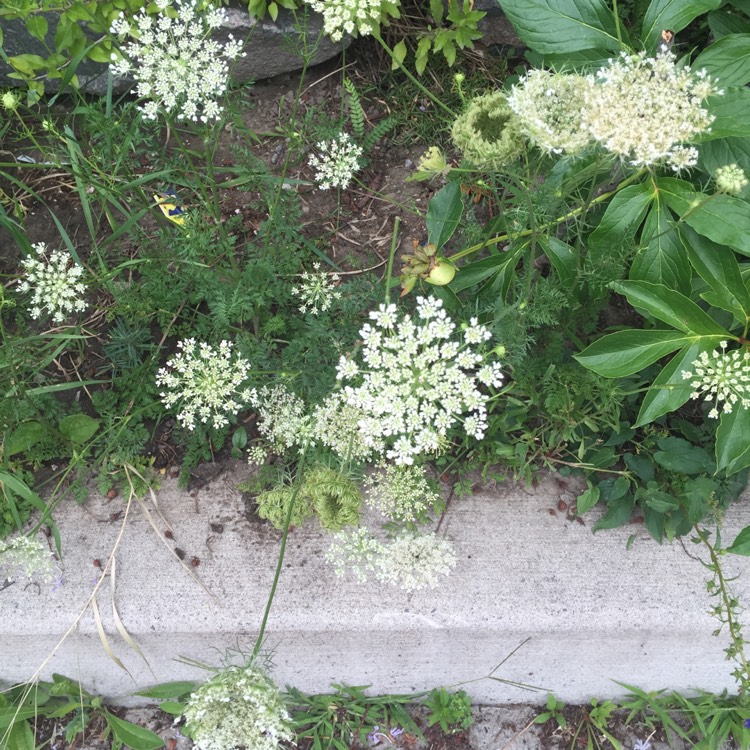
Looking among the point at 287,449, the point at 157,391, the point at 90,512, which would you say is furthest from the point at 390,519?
the point at 90,512

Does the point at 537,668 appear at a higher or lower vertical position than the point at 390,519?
lower

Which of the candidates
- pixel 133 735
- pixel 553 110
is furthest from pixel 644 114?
pixel 133 735

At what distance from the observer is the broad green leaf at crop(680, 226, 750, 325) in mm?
2045

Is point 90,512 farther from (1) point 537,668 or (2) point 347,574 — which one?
(1) point 537,668

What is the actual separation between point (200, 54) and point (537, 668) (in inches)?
109

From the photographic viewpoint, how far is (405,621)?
267 cm

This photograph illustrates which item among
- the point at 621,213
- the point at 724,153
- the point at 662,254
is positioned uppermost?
the point at 724,153

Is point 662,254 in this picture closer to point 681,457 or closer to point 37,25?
point 681,457

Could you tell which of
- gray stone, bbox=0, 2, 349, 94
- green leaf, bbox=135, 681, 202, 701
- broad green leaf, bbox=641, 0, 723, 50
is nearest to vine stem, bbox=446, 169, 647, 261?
broad green leaf, bbox=641, 0, 723, 50

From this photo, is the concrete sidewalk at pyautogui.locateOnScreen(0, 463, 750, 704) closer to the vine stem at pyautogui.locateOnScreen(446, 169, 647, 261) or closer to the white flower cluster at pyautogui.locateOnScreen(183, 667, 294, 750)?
the white flower cluster at pyautogui.locateOnScreen(183, 667, 294, 750)

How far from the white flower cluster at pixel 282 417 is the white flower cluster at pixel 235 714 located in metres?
0.79

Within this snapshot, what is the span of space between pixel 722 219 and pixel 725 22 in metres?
1.00

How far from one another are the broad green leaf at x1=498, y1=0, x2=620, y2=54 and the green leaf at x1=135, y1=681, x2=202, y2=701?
9.65ft

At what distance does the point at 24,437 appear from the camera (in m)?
2.61
